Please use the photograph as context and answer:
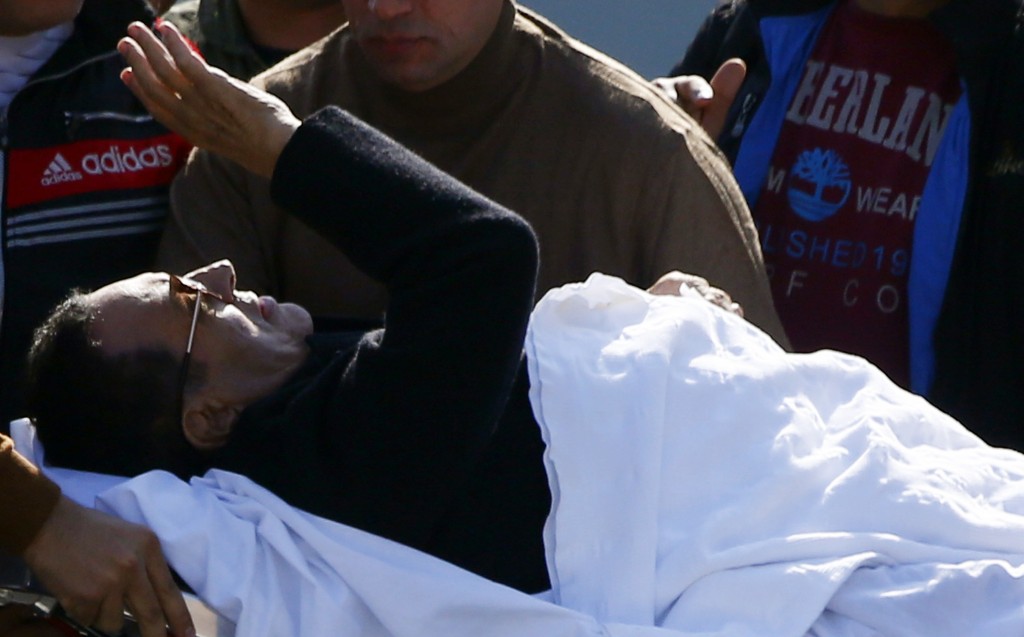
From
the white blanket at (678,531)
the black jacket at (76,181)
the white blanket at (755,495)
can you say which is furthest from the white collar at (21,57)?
the white blanket at (755,495)

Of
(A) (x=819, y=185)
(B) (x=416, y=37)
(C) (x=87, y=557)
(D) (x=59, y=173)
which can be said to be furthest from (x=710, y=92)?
(C) (x=87, y=557)

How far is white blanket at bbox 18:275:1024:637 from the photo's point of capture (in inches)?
77.4

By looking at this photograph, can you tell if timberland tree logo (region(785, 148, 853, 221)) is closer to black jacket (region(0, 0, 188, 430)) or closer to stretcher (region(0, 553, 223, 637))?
black jacket (region(0, 0, 188, 430))

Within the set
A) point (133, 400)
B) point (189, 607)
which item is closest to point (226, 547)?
point (189, 607)

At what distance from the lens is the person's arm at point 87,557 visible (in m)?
2.00

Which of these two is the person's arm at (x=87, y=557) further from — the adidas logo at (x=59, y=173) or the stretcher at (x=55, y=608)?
the adidas logo at (x=59, y=173)

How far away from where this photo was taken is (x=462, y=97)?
9.40 ft

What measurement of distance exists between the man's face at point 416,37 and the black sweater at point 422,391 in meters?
0.68

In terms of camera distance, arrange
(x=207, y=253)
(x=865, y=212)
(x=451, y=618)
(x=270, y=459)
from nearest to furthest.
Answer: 1. (x=451, y=618)
2. (x=270, y=459)
3. (x=207, y=253)
4. (x=865, y=212)

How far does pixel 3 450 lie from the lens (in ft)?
6.70

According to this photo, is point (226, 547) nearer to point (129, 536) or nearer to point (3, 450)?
point (129, 536)

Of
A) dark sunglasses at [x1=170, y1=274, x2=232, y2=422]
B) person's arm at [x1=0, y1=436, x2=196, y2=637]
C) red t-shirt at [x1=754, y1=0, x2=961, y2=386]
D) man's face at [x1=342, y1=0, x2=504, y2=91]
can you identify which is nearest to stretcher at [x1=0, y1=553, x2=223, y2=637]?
person's arm at [x1=0, y1=436, x2=196, y2=637]

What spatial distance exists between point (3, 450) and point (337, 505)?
413mm

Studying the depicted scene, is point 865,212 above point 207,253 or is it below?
above
